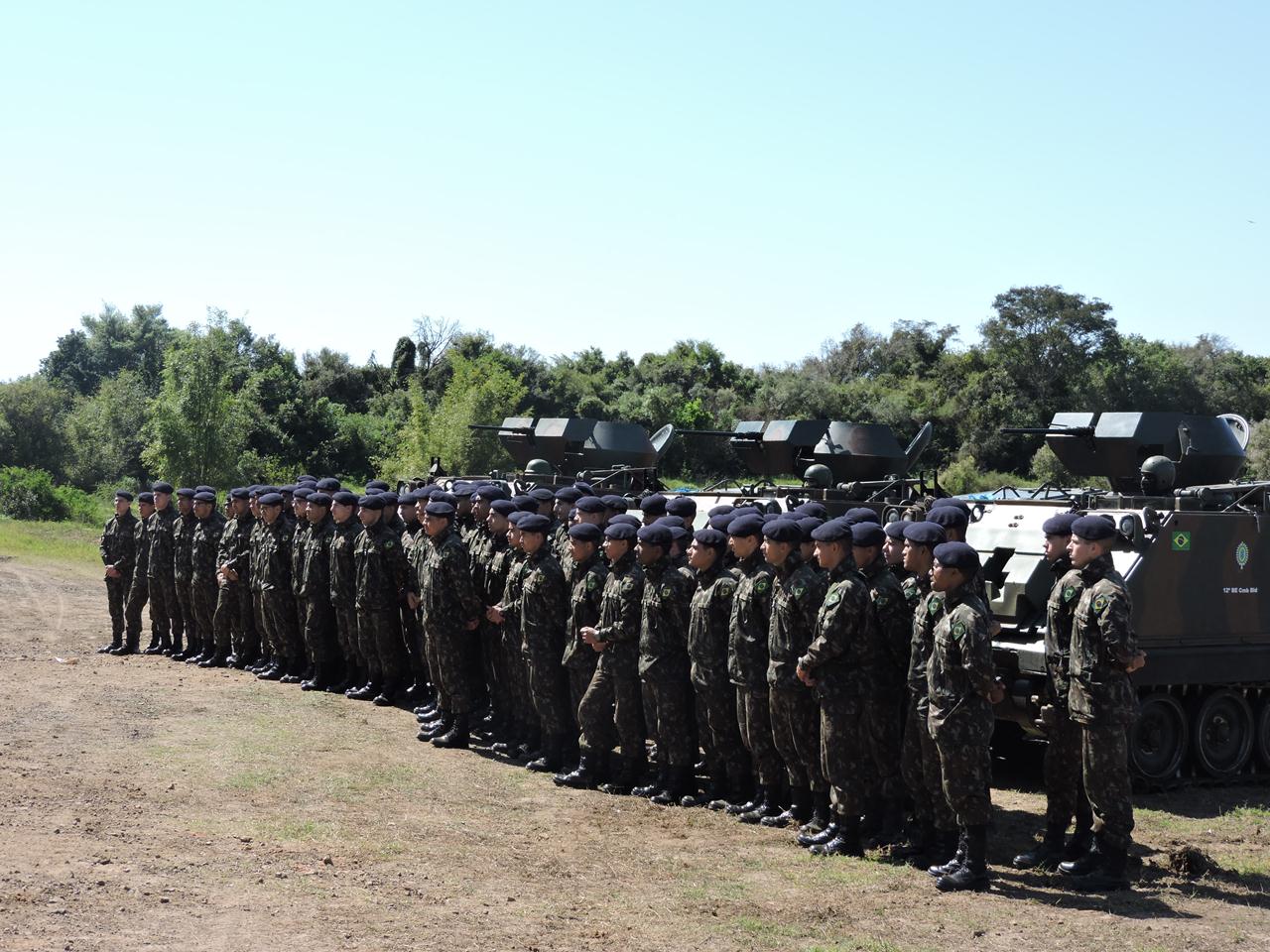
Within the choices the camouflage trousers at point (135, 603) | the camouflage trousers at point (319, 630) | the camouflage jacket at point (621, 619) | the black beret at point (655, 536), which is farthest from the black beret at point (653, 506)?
the camouflage trousers at point (135, 603)

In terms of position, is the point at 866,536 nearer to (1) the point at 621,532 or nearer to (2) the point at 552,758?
(1) the point at 621,532

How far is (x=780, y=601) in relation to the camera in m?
8.13

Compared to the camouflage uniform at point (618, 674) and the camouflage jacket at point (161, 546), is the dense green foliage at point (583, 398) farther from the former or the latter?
the camouflage uniform at point (618, 674)

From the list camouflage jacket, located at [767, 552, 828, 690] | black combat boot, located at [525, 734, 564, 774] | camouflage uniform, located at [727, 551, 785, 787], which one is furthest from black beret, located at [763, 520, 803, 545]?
black combat boot, located at [525, 734, 564, 774]

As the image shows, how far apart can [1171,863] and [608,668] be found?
3.71 metres

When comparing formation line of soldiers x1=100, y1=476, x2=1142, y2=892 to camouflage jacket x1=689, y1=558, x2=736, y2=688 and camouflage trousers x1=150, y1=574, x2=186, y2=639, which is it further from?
camouflage trousers x1=150, y1=574, x2=186, y2=639

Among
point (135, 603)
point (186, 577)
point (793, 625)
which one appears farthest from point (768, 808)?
point (135, 603)

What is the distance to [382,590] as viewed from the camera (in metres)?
12.6

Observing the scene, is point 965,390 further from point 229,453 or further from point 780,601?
point 780,601

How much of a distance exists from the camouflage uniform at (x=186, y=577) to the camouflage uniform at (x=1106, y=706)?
10.9m

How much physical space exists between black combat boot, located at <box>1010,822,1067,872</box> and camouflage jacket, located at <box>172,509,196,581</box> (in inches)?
420

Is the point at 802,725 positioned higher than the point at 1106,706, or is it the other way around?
the point at 1106,706

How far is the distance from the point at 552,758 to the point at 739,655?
7.53 feet

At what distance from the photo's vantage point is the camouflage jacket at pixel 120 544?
→ 1603 cm
